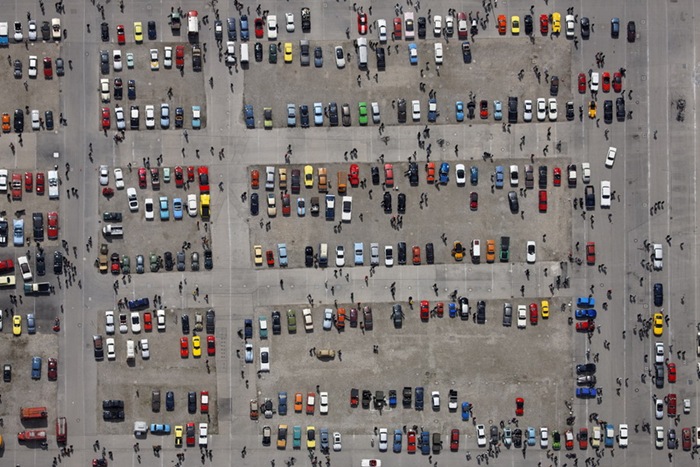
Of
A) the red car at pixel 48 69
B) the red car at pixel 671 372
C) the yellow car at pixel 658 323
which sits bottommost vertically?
the red car at pixel 671 372

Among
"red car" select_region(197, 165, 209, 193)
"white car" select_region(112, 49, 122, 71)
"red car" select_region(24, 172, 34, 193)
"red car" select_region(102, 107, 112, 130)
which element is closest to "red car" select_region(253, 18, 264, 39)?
"white car" select_region(112, 49, 122, 71)

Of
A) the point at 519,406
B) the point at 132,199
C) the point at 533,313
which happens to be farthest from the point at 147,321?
the point at 533,313

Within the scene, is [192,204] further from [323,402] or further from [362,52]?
[323,402]

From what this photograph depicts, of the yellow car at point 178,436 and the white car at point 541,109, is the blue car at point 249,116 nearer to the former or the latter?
the white car at point 541,109

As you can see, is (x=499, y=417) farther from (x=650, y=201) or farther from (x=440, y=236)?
(x=650, y=201)

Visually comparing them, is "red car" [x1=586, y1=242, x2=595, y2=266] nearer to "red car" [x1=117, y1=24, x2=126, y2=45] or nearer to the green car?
the green car

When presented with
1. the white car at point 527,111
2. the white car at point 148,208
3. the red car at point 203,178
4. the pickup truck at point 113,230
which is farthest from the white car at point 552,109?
the pickup truck at point 113,230
